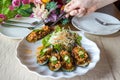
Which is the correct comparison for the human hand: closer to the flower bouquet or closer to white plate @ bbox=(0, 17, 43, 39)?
the flower bouquet

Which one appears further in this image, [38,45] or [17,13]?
[17,13]

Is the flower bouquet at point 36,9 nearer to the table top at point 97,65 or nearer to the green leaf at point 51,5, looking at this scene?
the green leaf at point 51,5

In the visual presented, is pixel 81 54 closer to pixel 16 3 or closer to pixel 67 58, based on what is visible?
pixel 67 58

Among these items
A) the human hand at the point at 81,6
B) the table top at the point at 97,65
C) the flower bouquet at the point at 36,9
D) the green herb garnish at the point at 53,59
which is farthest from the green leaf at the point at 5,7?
the green herb garnish at the point at 53,59

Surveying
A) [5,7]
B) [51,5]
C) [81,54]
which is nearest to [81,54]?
[81,54]

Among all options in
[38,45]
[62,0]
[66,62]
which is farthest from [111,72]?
[62,0]

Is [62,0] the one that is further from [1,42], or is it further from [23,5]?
[1,42]
